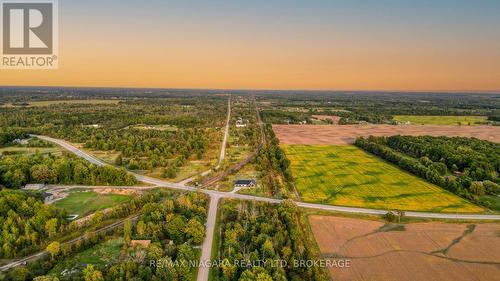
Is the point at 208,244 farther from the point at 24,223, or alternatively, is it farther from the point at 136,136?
the point at 136,136

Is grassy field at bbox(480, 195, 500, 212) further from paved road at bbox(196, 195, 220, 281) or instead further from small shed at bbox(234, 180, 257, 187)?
paved road at bbox(196, 195, 220, 281)

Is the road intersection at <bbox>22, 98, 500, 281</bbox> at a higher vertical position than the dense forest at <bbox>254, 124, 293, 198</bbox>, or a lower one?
lower

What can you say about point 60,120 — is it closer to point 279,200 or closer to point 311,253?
point 279,200

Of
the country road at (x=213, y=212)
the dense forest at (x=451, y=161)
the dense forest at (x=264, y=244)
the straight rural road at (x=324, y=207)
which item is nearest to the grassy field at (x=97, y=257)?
the country road at (x=213, y=212)

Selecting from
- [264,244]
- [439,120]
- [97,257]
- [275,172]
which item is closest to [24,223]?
[97,257]

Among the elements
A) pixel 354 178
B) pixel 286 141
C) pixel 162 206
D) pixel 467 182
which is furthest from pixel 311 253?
pixel 286 141

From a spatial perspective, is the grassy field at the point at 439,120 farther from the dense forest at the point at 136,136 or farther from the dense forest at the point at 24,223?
the dense forest at the point at 24,223

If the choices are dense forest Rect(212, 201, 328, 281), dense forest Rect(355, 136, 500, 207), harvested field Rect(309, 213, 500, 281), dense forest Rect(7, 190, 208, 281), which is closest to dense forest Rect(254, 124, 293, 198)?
dense forest Rect(212, 201, 328, 281)
